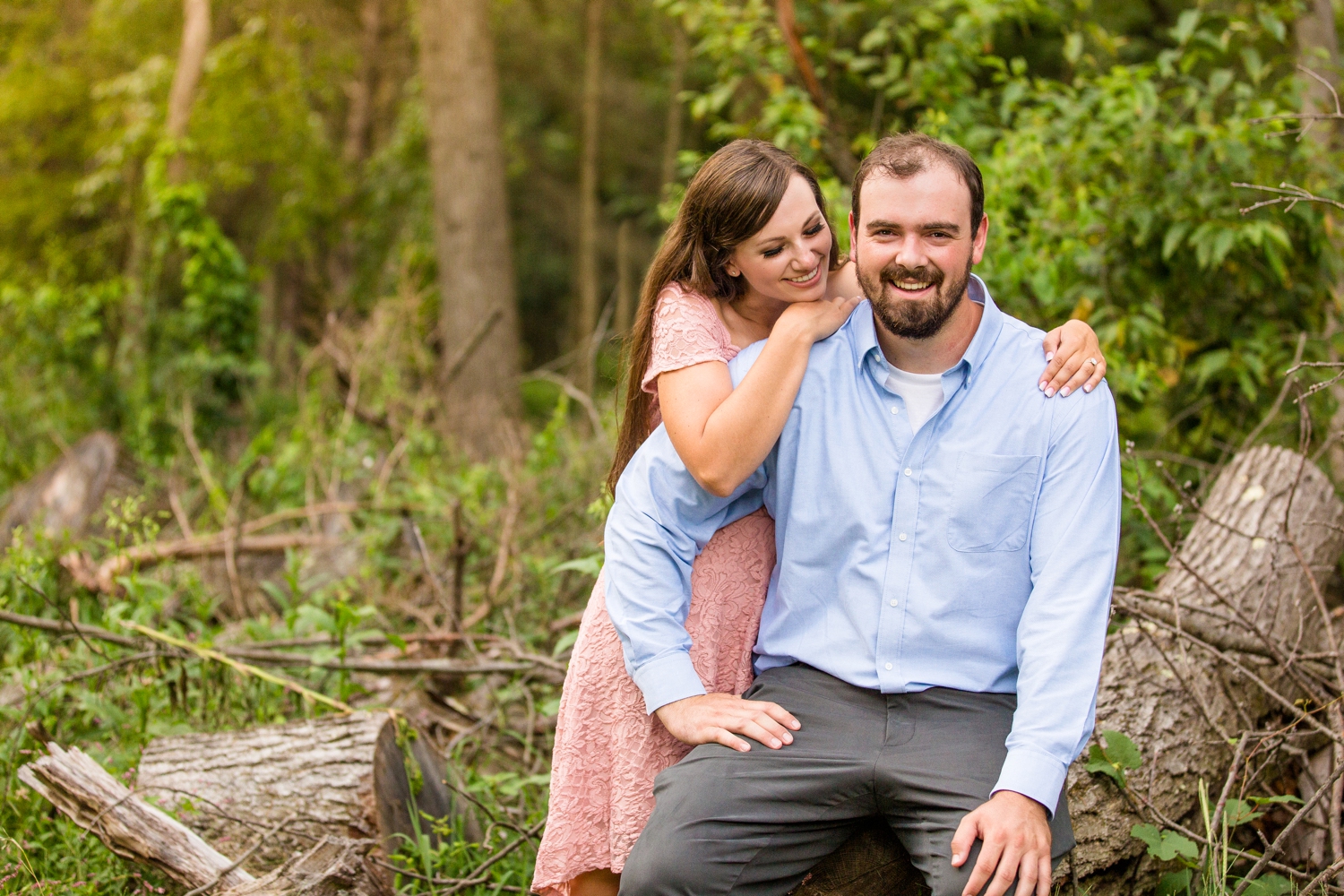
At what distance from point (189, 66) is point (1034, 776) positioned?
10.8m

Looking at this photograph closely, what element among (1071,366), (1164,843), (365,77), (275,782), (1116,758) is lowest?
(275,782)

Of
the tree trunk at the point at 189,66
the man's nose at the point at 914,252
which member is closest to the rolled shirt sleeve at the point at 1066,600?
the man's nose at the point at 914,252

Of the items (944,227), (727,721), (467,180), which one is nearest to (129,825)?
(727,721)

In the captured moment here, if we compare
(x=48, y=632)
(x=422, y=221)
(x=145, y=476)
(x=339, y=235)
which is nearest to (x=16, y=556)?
(x=48, y=632)

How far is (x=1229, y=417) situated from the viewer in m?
4.95

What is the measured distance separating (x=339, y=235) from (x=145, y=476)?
7.81m

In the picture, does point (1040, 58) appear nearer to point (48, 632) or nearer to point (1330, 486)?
point (1330, 486)

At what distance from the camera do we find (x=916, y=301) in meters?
2.41

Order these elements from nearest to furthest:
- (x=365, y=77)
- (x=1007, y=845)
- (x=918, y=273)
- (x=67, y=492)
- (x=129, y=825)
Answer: (x=1007, y=845), (x=918, y=273), (x=129, y=825), (x=67, y=492), (x=365, y=77)

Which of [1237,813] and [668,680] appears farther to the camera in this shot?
[1237,813]

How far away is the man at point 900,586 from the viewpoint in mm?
2158

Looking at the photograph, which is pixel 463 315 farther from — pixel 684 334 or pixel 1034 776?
pixel 1034 776

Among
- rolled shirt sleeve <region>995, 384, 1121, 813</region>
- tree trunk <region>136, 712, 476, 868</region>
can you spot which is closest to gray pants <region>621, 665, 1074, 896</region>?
rolled shirt sleeve <region>995, 384, 1121, 813</region>

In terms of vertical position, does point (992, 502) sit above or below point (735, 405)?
below
